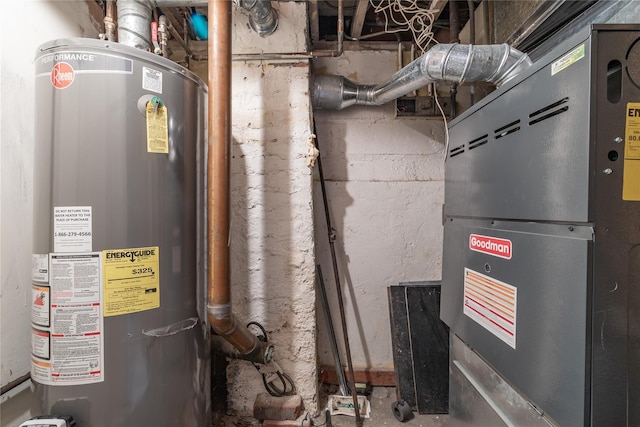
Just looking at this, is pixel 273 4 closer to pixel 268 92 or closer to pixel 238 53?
pixel 238 53

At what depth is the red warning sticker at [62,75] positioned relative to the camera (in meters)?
0.71

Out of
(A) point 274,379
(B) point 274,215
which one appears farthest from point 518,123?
(A) point 274,379

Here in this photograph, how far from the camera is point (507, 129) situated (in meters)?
0.71

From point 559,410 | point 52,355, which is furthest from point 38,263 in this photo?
point 559,410

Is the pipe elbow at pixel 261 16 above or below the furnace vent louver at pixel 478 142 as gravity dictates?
above

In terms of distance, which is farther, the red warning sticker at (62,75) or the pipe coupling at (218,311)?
the pipe coupling at (218,311)

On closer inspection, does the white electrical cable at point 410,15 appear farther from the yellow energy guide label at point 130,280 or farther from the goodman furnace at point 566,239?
the yellow energy guide label at point 130,280

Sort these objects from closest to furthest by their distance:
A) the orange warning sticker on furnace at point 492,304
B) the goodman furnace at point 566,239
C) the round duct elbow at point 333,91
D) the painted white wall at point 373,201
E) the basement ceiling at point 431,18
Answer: the goodman furnace at point 566,239 → the orange warning sticker on furnace at point 492,304 → the basement ceiling at point 431,18 → the round duct elbow at point 333,91 → the painted white wall at point 373,201

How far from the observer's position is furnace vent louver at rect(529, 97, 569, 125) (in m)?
0.55

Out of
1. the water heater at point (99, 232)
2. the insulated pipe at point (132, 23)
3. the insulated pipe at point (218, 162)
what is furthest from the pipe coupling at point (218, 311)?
the insulated pipe at point (132, 23)

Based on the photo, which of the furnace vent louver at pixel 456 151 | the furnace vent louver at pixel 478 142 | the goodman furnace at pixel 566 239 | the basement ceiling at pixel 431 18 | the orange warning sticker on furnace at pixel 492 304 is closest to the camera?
the goodman furnace at pixel 566 239

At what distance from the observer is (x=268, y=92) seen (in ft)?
4.49

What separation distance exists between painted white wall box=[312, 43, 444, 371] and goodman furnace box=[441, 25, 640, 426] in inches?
36.5

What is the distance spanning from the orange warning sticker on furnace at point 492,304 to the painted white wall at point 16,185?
139 cm
